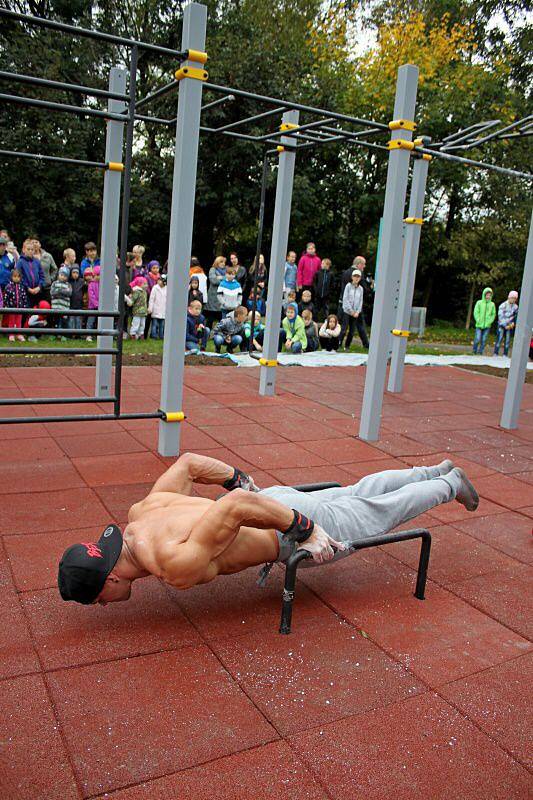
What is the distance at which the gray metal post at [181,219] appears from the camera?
4957 mm

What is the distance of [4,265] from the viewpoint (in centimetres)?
1062

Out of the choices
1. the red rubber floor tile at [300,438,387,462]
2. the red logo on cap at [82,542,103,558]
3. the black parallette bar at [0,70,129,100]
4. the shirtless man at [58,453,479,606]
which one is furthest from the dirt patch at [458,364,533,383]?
the red logo on cap at [82,542,103,558]

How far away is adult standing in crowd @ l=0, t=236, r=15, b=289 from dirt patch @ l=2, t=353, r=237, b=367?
1705mm

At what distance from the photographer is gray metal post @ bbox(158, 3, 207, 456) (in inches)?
195

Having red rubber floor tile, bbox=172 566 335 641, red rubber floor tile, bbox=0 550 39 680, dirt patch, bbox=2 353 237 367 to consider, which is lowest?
red rubber floor tile, bbox=0 550 39 680

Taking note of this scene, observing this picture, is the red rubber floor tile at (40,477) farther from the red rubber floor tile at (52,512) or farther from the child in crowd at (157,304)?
the child in crowd at (157,304)

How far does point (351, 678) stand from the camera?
270cm

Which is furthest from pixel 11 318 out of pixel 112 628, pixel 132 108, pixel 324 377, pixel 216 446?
pixel 112 628

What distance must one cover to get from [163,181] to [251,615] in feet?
57.8

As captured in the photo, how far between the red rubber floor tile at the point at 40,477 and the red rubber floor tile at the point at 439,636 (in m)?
2.31

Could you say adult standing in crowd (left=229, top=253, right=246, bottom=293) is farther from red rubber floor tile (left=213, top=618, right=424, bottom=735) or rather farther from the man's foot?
red rubber floor tile (left=213, top=618, right=424, bottom=735)

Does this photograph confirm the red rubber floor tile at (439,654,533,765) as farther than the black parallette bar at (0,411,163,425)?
No

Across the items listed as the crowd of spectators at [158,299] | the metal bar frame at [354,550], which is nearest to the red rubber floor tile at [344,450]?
the metal bar frame at [354,550]

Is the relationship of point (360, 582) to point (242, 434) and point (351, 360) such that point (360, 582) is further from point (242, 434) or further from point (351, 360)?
point (351, 360)
